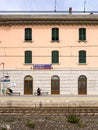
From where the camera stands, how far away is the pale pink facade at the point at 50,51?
5175 cm

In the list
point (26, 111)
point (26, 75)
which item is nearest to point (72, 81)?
point (26, 75)

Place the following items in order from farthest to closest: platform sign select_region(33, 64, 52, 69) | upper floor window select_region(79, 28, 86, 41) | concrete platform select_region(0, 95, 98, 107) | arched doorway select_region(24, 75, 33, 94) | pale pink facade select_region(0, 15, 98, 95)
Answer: upper floor window select_region(79, 28, 86, 41), arched doorway select_region(24, 75, 33, 94), platform sign select_region(33, 64, 52, 69), pale pink facade select_region(0, 15, 98, 95), concrete platform select_region(0, 95, 98, 107)

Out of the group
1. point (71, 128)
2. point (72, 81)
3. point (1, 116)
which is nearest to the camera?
point (71, 128)

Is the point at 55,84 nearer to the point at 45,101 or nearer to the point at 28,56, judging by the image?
the point at 28,56

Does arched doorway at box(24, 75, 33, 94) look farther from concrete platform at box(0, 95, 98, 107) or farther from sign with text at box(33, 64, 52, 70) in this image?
concrete platform at box(0, 95, 98, 107)

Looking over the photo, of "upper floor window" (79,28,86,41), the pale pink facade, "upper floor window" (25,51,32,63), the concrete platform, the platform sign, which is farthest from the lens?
"upper floor window" (79,28,86,41)

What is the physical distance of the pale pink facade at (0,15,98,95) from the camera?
51750 mm

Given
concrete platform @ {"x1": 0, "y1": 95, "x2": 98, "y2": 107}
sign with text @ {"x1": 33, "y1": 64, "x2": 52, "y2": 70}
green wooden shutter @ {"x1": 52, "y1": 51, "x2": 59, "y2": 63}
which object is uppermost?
green wooden shutter @ {"x1": 52, "y1": 51, "x2": 59, "y2": 63}

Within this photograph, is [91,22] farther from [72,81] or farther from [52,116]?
[52,116]

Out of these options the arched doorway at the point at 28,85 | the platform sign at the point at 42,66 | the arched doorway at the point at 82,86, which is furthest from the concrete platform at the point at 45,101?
the platform sign at the point at 42,66

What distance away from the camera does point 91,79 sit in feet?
170

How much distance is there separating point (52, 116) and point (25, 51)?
21.4m

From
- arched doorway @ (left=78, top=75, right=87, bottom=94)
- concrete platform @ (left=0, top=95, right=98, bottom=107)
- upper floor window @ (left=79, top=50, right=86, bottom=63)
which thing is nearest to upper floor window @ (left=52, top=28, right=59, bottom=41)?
upper floor window @ (left=79, top=50, right=86, bottom=63)

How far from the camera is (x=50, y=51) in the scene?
52.4 m
